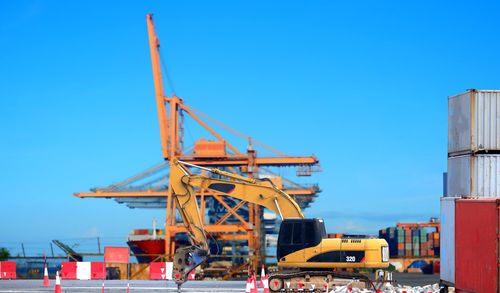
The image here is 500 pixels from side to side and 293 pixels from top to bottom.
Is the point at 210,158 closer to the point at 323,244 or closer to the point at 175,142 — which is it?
the point at 175,142

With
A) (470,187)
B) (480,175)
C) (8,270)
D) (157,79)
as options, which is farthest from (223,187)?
(157,79)

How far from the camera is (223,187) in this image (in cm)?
2781

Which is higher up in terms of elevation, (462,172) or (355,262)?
(462,172)

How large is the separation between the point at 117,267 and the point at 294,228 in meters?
27.0

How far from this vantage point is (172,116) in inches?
2275

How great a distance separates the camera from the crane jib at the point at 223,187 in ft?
90.7

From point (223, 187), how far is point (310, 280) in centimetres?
694

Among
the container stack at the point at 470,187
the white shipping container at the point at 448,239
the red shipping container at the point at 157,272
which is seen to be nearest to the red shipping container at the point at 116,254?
the red shipping container at the point at 157,272

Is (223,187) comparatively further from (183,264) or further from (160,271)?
(160,271)

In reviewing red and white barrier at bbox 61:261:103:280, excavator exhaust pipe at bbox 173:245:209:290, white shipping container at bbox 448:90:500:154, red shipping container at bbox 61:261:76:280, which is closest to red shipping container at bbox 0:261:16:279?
red shipping container at bbox 61:261:76:280

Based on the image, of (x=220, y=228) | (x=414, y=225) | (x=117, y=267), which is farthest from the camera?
(x=414, y=225)

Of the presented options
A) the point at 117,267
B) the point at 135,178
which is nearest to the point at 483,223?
the point at 117,267

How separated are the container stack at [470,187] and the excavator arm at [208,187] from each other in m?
6.85

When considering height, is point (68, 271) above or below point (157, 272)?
above
